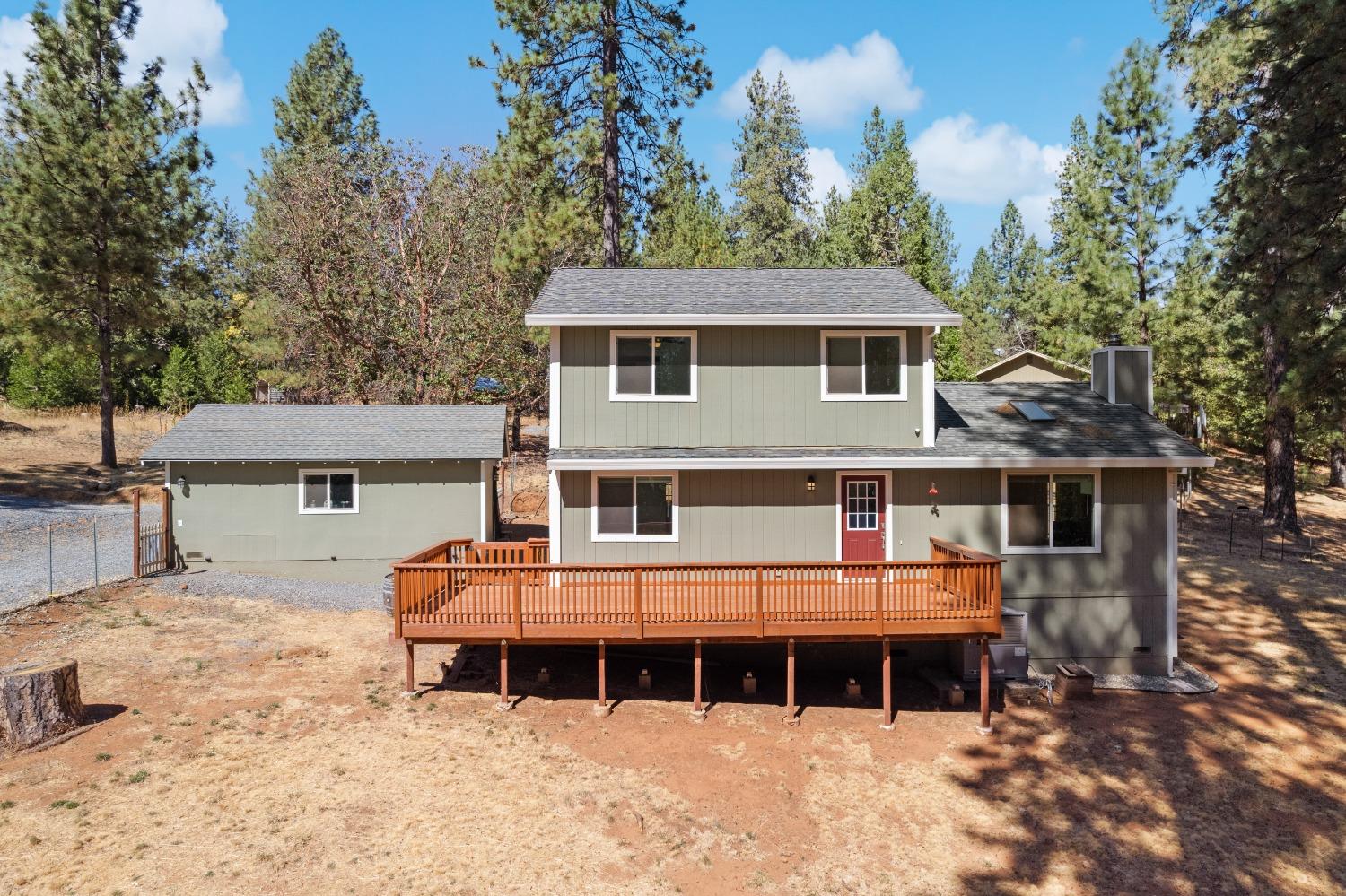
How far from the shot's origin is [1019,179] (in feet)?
182

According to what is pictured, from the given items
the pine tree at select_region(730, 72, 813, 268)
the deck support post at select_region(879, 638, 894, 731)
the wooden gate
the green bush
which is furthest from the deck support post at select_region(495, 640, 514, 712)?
the pine tree at select_region(730, 72, 813, 268)

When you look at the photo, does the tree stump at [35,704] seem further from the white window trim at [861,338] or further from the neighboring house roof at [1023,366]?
the neighboring house roof at [1023,366]

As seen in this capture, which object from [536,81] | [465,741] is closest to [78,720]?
[465,741]

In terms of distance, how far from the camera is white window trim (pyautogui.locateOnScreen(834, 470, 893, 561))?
40.5 ft

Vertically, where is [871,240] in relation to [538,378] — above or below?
above

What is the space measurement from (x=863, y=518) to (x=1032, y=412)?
4.10 meters

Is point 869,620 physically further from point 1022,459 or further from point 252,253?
point 252,253

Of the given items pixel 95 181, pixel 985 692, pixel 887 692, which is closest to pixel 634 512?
pixel 887 692

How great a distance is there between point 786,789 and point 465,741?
4298mm

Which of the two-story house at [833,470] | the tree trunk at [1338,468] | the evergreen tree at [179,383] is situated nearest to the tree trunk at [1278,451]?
the two-story house at [833,470]

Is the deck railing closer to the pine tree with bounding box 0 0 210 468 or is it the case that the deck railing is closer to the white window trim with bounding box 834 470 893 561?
the white window trim with bounding box 834 470 893 561

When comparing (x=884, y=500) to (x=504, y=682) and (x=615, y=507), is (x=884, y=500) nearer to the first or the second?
(x=615, y=507)

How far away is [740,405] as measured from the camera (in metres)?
12.7

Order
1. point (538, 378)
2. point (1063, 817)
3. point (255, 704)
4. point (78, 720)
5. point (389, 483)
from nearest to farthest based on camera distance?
point (1063, 817), point (78, 720), point (255, 704), point (389, 483), point (538, 378)
